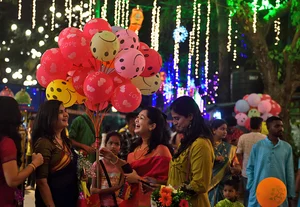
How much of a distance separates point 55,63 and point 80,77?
0.33 metres

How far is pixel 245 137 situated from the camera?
10.1m

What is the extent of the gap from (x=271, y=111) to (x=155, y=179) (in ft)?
31.6

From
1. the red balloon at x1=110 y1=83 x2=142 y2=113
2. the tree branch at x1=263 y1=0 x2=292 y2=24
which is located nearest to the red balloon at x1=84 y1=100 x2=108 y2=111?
the red balloon at x1=110 y1=83 x2=142 y2=113

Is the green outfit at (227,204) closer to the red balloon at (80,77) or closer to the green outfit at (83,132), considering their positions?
the red balloon at (80,77)

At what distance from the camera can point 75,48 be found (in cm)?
716

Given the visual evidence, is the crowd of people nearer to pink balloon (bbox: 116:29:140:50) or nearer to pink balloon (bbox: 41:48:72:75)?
pink balloon (bbox: 41:48:72:75)

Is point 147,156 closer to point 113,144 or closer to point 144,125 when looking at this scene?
point 144,125

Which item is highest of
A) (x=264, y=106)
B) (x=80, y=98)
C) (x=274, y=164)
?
(x=80, y=98)

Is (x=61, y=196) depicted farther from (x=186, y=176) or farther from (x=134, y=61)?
(x=134, y=61)

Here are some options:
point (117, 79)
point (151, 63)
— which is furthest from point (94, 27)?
point (151, 63)

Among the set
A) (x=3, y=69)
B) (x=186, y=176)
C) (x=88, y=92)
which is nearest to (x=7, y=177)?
(x=186, y=176)

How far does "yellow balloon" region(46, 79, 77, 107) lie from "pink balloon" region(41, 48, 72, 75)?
0.16m

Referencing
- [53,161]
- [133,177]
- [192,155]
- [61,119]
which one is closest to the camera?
[192,155]

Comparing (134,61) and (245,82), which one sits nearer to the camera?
(134,61)
